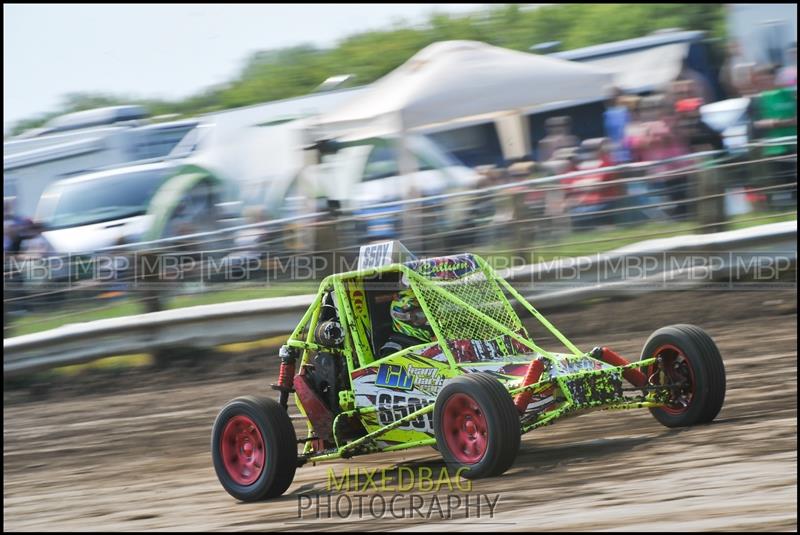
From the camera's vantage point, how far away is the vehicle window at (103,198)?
1341 centimetres

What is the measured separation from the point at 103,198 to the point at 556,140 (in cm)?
542

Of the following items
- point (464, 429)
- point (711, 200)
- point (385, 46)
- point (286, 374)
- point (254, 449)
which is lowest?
point (254, 449)

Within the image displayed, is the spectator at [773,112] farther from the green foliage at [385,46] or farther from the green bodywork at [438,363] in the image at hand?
the green foliage at [385,46]

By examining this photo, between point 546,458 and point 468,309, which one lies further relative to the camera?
point 468,309

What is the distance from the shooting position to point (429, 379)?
626cm

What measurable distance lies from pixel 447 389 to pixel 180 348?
6175mm

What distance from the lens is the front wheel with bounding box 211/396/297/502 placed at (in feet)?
20.7

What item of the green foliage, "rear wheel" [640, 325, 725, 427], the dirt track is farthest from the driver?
the green foliage

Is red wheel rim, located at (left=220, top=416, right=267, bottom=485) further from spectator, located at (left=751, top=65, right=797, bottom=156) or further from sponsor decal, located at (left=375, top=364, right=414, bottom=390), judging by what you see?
spectator, located at (left=751, top=65, right=797, bottom=156)

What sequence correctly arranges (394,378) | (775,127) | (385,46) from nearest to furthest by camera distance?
1. (394,378)
2. (775,127)
3. (385,46)

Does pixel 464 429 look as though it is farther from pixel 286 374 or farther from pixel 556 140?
pixel 556 140

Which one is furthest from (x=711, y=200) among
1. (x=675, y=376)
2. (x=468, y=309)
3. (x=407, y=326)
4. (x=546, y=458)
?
(x=546, y=458)

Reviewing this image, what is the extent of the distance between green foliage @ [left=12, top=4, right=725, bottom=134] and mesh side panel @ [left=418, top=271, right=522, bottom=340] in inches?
720

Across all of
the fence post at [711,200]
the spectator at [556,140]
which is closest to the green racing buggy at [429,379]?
the fence post at [711,200]
